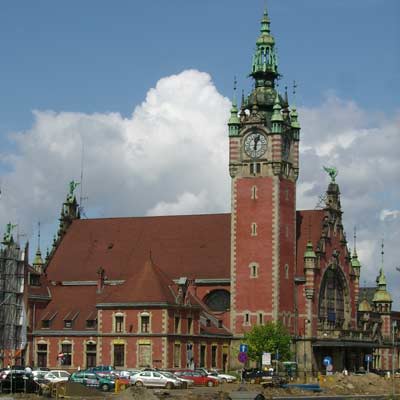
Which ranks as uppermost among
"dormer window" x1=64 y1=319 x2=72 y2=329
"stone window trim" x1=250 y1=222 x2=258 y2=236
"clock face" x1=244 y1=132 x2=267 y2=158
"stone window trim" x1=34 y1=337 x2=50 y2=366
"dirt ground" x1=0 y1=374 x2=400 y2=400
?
"clock face" x1=244 y1=132 x2=267 y2=158

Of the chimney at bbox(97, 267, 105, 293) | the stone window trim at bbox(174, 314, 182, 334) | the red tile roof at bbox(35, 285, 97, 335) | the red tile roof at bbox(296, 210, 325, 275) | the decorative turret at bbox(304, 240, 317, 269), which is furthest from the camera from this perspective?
the red tile roof at bbox(296, 210, 325, 275)

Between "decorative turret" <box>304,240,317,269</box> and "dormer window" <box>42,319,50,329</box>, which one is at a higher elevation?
"decorative turret" <box>304,240,317,269</box>

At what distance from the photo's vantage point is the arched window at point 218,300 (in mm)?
125031

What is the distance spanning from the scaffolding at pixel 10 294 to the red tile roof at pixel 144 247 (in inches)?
934

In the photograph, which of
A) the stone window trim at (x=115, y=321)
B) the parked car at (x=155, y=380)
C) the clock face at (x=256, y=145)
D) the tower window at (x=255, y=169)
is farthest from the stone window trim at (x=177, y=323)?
the clock face at (x=256, y=145)

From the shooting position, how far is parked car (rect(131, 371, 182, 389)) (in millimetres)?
91188

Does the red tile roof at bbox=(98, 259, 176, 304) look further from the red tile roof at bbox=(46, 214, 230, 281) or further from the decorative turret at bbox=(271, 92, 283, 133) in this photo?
the decorative turret at bbox=(271, 92, 283, 133)

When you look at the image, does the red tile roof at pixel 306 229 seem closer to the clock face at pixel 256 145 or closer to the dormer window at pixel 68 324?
the clock face at pixel 256 145

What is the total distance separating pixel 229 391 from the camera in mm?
83312

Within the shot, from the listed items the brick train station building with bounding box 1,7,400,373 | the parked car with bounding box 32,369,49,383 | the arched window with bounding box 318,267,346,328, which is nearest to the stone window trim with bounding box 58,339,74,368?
the brick train station building with bounding box 1,7,400,373

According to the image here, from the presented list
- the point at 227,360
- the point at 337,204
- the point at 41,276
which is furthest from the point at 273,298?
the point at 41,276

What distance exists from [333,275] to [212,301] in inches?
555

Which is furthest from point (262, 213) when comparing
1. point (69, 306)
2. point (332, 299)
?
point (69, 306)

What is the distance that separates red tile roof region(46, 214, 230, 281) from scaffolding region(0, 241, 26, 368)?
23.7m
